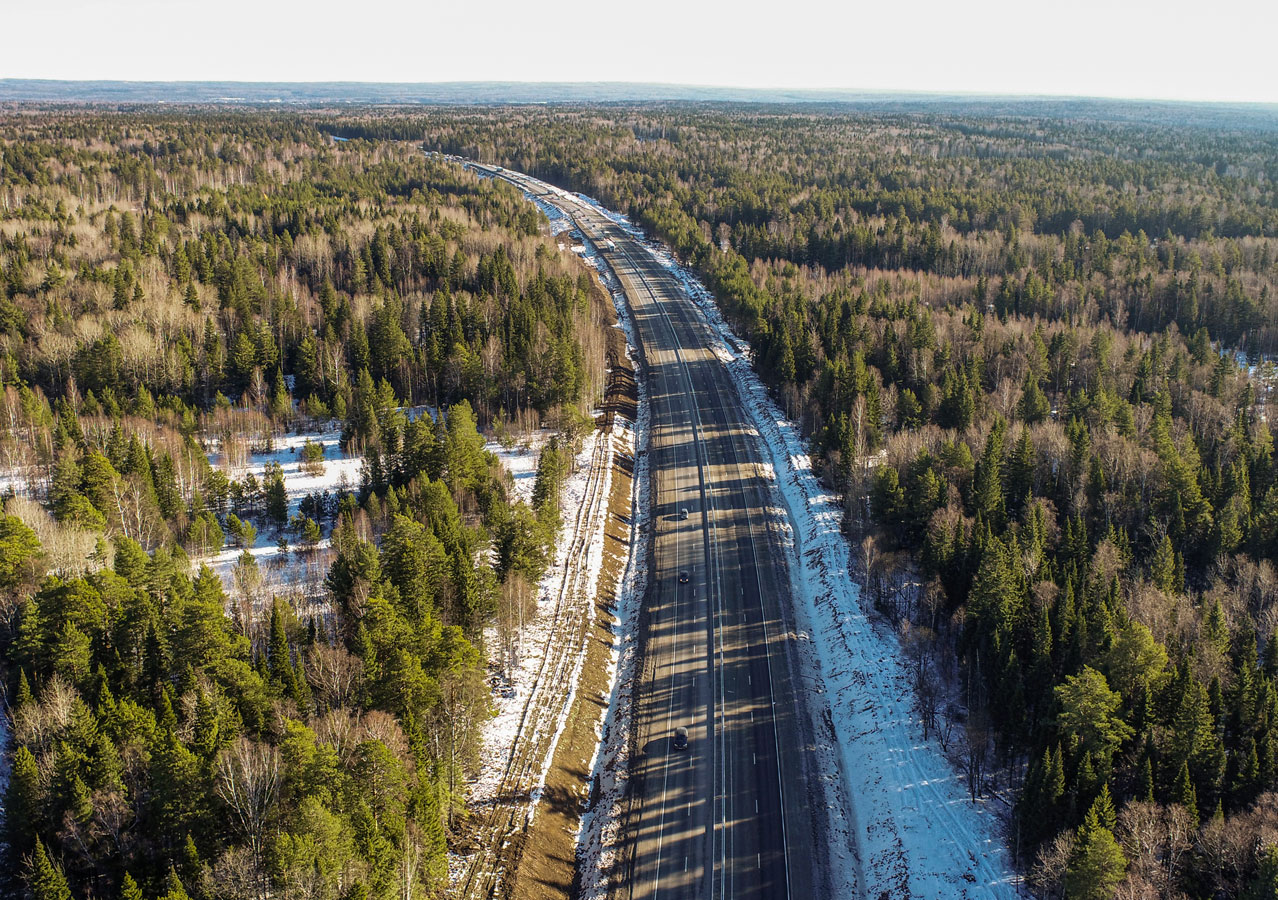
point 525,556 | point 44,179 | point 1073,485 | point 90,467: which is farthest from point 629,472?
point 44,179

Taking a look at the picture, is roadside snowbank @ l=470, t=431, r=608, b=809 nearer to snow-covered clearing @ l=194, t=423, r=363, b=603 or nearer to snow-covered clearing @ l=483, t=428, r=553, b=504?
snow-covered clearing @ l=483, t=428, r=553, b=504

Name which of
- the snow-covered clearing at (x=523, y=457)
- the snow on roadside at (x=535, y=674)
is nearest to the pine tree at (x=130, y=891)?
the snow on roadside at (x=535, y=674)

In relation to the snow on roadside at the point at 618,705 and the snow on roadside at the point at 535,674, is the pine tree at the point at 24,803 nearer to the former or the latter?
the snow on roadside at the point at 535,674

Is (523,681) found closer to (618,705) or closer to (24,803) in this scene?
(618,705)

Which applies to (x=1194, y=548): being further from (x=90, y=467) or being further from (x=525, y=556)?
(x=90, y=467)

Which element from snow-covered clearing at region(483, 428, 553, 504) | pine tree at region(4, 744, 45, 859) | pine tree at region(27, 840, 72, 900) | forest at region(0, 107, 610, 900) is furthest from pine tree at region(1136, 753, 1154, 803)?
snow-covered clearing at region(483, 428, 553, 504)

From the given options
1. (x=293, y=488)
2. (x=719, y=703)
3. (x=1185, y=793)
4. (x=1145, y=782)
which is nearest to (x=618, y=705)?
(x=719, y=703)
